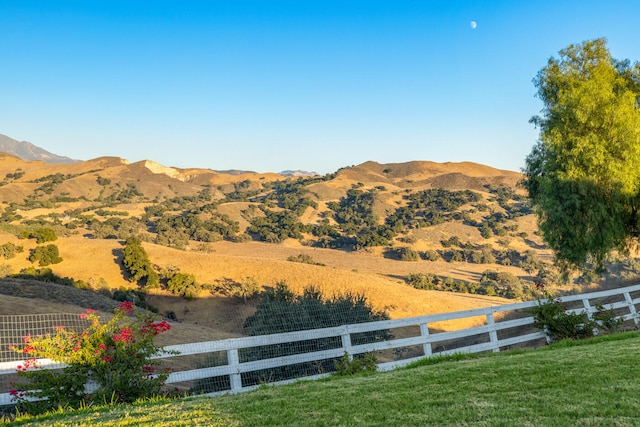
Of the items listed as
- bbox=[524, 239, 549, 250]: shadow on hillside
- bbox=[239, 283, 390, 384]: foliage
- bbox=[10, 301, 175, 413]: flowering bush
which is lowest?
bbox=[524, 239, 549, 250]: shadow on hillside

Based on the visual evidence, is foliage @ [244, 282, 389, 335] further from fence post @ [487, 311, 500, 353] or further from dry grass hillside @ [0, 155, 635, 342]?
fence post @ [487, 311, 500, 353]

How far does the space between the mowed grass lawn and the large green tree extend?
13.6 meters

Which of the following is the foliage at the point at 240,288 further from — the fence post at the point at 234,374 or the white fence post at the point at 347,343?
the fence post at the point at 234,374

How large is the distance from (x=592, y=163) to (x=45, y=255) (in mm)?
33918

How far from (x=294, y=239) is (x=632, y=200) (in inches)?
1753

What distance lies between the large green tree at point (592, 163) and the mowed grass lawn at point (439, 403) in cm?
1361

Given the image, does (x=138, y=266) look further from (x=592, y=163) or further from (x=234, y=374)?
(x=592, y=163)

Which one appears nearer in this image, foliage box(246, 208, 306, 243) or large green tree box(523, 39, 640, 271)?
large green tree box(523, 39, 640, 271)

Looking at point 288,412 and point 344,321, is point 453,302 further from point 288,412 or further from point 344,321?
point 288,412

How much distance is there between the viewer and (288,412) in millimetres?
5422

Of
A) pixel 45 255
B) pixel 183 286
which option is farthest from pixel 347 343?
pixel 45 255

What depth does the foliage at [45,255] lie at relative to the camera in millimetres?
33094

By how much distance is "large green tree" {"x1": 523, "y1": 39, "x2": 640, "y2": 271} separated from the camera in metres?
19.2

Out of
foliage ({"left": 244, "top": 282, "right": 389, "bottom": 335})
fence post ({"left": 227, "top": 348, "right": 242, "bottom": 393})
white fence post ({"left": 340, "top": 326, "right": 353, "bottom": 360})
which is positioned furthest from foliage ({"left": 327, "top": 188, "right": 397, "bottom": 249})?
fence post ({"left": 227, "top": 348, "right": 242, "bottom": 393})
